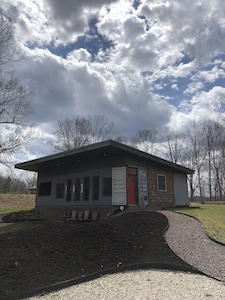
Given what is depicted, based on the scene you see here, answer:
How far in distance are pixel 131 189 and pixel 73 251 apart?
7.80 meters

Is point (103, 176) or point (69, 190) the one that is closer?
point (103, 176)

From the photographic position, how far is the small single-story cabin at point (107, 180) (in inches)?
543

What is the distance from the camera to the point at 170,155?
40094 mm

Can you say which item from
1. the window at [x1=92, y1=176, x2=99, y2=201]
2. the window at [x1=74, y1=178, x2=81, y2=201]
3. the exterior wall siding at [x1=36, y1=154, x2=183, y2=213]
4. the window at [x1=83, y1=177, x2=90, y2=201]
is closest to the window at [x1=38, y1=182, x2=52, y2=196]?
the exterior wall siding at [x1=36, y1=154, x2=183, y2=213]

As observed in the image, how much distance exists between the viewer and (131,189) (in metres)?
13.9

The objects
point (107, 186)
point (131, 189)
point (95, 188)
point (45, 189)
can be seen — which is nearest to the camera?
point (131, 189)

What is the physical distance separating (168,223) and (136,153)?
16.4 feet

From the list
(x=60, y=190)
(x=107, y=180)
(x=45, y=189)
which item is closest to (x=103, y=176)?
(x=107, y=180)

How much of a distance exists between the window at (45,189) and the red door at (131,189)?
6.52 metres

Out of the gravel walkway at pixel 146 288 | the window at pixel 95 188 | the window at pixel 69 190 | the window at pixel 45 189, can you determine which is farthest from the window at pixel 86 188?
the gravel walkway at pixel 146 288

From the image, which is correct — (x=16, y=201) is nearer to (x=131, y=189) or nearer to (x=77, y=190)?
(x=77, y=190)

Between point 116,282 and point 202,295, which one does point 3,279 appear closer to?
point 116,282

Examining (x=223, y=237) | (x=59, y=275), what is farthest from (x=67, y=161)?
(x=59, y=275)

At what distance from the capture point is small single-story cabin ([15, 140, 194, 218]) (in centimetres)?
1380
